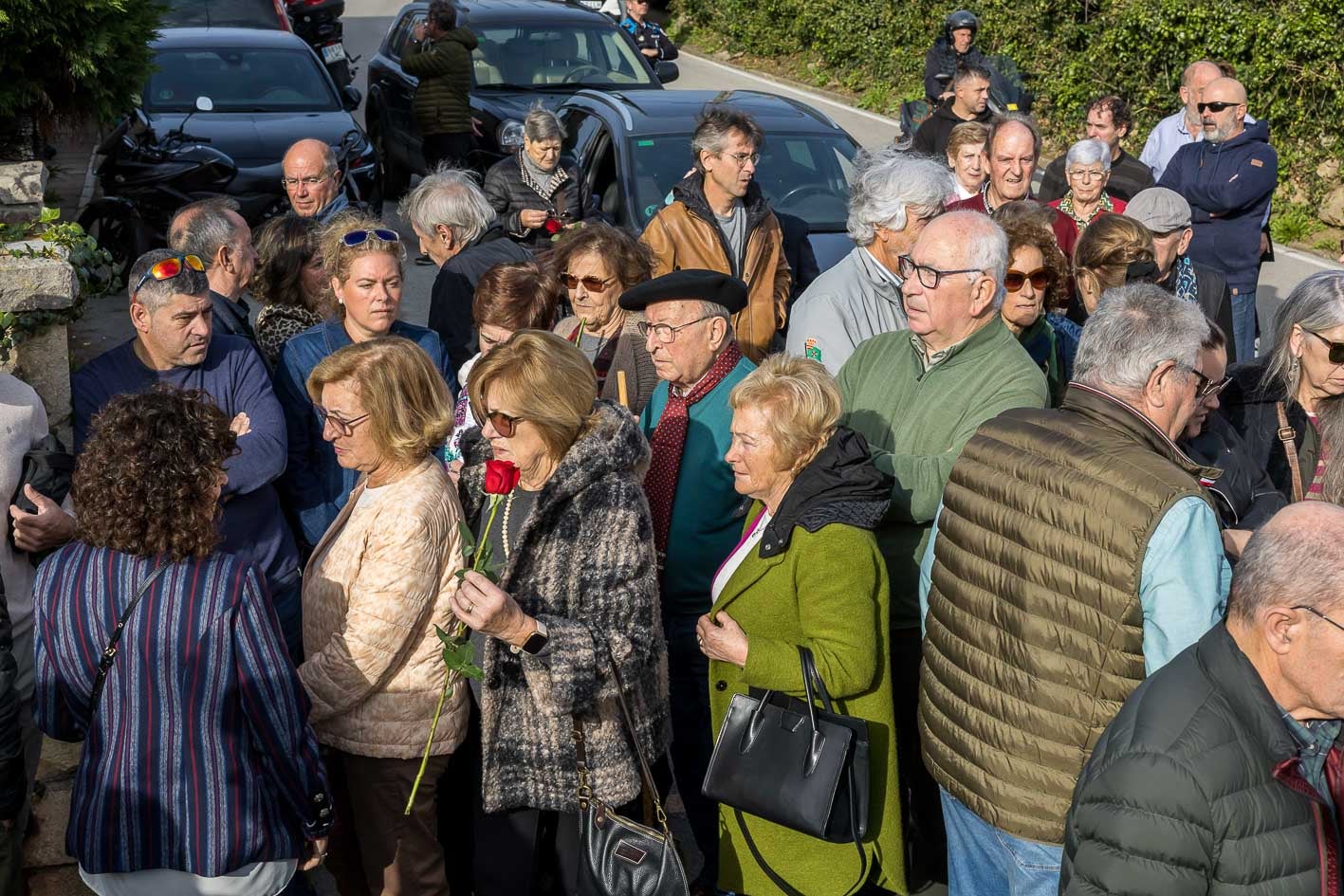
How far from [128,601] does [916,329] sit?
233 cm

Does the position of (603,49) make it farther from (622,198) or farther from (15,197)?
(15,197)

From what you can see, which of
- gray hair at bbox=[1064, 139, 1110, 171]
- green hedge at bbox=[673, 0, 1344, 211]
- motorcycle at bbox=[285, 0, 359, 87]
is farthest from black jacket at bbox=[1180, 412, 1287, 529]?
motorcycle at bbox=[285, 0, 359, 87]

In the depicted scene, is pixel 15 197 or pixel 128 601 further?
pixel 15 197

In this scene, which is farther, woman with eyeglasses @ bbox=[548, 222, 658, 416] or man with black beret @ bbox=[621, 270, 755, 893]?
woman with eyeglasses @ bbox=[548, 222, 658, 416]

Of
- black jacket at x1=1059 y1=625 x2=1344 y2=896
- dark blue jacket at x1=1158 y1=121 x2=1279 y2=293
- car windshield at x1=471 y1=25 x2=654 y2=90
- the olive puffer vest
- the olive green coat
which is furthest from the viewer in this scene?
car windshield at x1=471 y1=25 x2=654 y2=90

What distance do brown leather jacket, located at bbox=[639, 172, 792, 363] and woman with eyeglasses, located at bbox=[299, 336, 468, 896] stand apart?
261cm

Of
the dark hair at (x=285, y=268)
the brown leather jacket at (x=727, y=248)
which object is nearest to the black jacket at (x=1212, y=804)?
the brown leather jacket at (x=727, y=248)

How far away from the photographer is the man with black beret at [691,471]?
4516 millimetres

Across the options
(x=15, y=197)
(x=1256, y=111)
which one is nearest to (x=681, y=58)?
(x=1256, y=111)

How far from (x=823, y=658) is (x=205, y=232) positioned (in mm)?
3115

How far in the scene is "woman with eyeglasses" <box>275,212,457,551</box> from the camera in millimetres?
4957

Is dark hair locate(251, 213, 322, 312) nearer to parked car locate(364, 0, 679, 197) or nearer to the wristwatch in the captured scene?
the wristwatch

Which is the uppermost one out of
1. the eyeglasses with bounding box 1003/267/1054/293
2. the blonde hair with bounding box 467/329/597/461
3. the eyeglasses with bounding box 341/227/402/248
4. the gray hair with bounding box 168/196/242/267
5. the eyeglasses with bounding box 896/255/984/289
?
the eyeglasses with bounding box 896/255/984/289

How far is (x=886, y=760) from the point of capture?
382 cm
